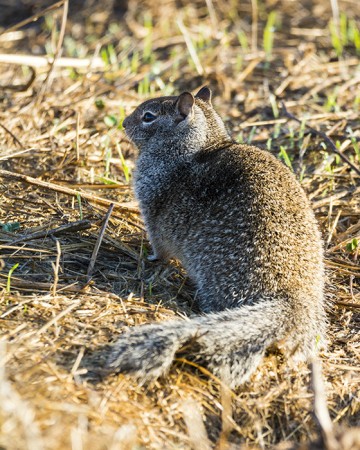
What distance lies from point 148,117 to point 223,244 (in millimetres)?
1585

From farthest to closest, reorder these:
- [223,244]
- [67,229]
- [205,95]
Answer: [205,95] → [67,229] → [223,244]

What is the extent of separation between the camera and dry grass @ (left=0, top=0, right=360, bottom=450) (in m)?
3.56

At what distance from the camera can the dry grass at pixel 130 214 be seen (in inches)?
140

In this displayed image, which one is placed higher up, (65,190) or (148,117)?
(148,117)

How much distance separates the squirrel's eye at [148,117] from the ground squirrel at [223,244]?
0.04 feet

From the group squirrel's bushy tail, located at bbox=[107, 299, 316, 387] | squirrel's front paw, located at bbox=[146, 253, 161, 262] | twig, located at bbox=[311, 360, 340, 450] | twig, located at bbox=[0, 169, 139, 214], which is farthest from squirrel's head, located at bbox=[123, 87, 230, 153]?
twig, located at bbox=[311, 360, 340, 450]

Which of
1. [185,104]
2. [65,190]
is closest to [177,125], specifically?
[185,104]

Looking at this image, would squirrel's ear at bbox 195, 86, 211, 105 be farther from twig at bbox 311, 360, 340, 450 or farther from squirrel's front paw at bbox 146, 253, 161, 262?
twig at bbox 311, 360, 340, 450

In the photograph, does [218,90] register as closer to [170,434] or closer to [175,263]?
[175,263]

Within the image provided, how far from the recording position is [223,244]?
459 centimetres

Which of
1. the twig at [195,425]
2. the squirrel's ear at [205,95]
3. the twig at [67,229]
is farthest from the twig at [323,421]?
the squirrel's ear at [205,95]

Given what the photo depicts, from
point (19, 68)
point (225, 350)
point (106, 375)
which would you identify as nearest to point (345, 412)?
point (225, 350)

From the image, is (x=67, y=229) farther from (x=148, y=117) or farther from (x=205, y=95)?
(x=205, y=95)

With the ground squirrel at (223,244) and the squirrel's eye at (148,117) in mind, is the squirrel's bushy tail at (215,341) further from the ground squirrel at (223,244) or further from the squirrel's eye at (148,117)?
the squirrel's eye at (148,117)
